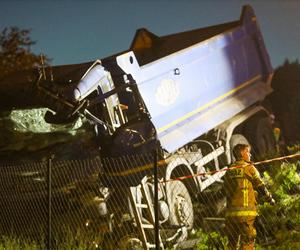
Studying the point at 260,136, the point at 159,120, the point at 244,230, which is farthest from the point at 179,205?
the point at 260,136

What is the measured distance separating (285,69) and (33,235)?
8.27 metres

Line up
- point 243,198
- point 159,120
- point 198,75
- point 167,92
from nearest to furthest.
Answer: point 243,198, point 159,120, point 167,92, point 198,75

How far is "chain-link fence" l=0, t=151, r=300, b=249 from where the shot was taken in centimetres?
586

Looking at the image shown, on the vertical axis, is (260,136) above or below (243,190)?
above

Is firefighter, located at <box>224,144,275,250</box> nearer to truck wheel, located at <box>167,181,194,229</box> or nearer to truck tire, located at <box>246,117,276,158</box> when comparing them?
truck wheel, located at <box>167,181,194,229</box>

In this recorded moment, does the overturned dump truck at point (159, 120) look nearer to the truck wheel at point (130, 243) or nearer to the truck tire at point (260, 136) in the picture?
the truck wheel at point (130, 243)

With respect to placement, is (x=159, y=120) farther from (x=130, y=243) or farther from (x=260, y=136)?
(x=260, y=136)

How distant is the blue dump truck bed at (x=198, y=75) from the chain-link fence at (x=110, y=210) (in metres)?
0.65

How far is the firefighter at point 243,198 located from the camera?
517 centimetres

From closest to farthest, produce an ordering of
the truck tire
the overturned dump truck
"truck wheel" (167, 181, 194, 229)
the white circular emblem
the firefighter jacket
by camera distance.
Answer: the firefighter jacket, the overturned dump truck, "truck wheel" (167, 181, 194, 229), the white circular emblem, the truck tire

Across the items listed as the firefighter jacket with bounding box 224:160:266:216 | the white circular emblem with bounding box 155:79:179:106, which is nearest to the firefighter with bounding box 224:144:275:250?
the firefighter jacket with bounding box 224:160:266:216

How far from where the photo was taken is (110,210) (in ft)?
19.9

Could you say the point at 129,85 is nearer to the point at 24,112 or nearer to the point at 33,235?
the point at 24,112

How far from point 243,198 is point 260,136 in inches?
176
